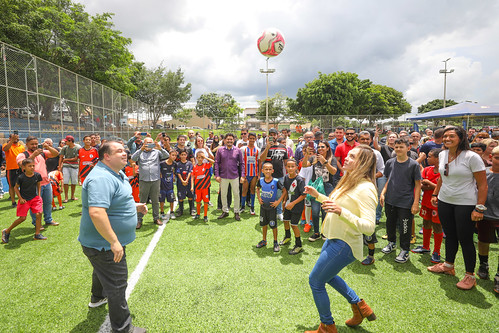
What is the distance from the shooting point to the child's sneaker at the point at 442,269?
3.69m

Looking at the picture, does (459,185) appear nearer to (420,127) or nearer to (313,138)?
(313,138)

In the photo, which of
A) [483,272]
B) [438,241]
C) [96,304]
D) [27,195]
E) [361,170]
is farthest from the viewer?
[27,195]

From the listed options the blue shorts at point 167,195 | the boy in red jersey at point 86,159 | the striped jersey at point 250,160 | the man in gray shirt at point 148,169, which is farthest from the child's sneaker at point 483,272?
the boy in red jersey at point 86,159

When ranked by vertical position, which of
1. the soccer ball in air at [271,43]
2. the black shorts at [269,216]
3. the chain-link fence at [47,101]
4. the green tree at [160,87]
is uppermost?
the green tree at [160,87]

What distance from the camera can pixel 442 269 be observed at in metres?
3.72

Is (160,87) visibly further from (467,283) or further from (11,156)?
(467,283)

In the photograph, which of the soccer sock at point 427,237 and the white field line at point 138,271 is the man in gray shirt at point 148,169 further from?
the soccer sock at point 427,237

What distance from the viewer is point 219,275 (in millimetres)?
3727

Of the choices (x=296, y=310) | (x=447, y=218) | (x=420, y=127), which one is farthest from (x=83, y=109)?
(x=420, y=127)

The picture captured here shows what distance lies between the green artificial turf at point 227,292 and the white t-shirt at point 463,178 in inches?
48.0

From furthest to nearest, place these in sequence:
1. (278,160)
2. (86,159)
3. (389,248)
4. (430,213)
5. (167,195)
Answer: (86,159) → (167,195) → (278,160) → (389,248) → (430,213)

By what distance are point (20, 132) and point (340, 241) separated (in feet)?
39.3

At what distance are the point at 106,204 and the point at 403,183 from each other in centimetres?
411

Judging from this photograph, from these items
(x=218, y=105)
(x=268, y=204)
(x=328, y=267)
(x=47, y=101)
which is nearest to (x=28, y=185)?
(x=268, y=204)
